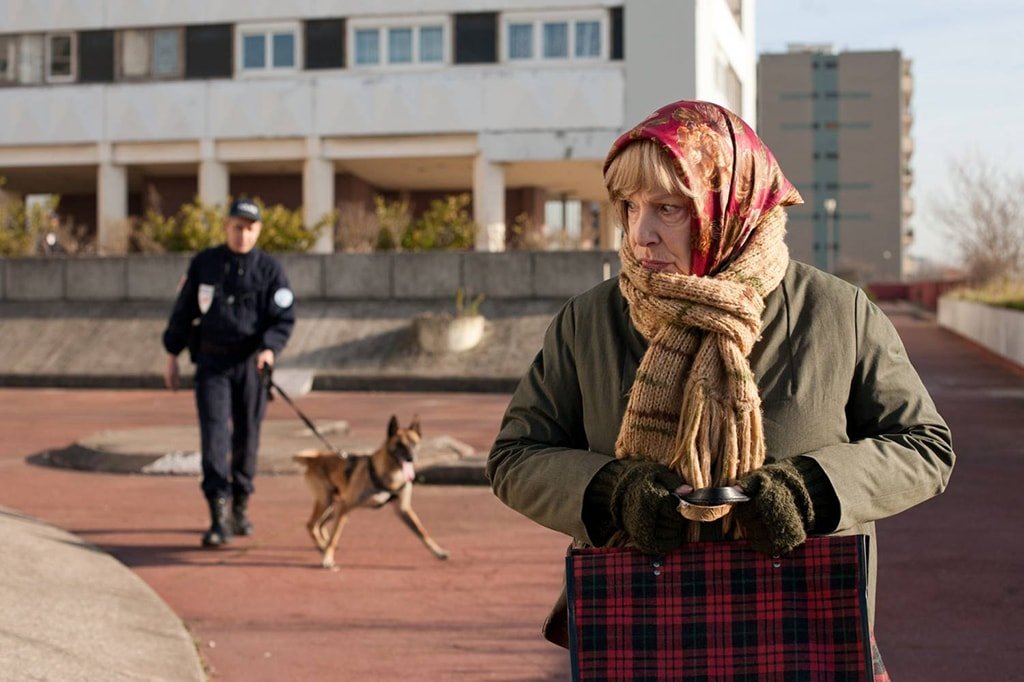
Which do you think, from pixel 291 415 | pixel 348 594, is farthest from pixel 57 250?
pixel 348 594

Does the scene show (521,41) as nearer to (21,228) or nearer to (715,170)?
(21,228)

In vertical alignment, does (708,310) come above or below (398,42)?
below

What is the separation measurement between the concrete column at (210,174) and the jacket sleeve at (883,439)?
116ft

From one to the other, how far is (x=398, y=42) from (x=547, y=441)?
112ft

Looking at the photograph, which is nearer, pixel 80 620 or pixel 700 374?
pixel 700 374

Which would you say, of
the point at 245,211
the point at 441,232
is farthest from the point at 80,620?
the point at 441,232

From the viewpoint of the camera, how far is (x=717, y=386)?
2.44 metres

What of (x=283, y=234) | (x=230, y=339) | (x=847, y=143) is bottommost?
(x=230, y=339)

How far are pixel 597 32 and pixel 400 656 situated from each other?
30319 mm

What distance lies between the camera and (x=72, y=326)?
2498cm

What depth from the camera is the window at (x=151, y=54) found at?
37.0 m

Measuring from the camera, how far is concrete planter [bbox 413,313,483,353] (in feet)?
73.5

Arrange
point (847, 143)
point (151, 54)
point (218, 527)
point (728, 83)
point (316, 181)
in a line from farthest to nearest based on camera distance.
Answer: point (847, 143)
point (728, 83)
point (151, 54)
point (316, 181)
point (218, 527)

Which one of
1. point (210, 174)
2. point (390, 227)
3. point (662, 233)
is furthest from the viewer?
point (210, 174)
